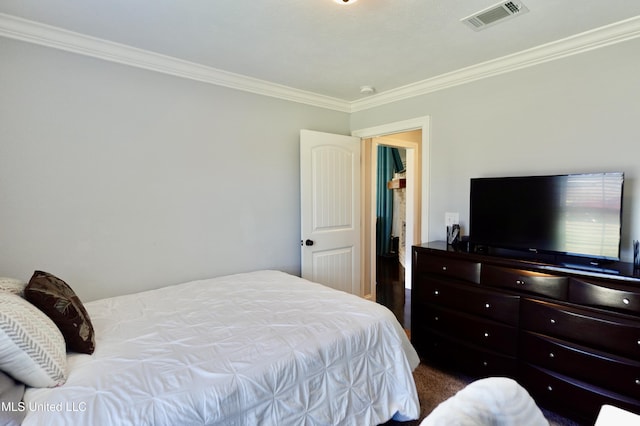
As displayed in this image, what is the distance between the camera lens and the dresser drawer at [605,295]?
67.7 inches

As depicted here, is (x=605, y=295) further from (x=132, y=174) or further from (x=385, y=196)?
(x=385, y=196)

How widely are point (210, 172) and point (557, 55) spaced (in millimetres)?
2740

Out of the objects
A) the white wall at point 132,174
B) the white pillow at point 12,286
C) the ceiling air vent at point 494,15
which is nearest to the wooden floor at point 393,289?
the white wall at point 132,174

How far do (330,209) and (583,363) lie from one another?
231 centimetres

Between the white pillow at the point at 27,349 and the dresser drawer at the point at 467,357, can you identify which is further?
the dresser drawer at the point at 467,357

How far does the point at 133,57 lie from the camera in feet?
7.90

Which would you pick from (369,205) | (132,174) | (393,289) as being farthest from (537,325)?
(132,174)

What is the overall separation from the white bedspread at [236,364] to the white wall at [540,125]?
1.52 metres

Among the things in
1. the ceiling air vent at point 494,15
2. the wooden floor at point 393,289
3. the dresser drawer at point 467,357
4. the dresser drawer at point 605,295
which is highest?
the ceiling air vent at point 494,15

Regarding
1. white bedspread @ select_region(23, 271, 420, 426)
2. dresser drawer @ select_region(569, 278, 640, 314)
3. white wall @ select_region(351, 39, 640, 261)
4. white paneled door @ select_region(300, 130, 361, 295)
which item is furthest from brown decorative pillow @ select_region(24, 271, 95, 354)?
white wall @ select_region(351, 39, 640, 261)

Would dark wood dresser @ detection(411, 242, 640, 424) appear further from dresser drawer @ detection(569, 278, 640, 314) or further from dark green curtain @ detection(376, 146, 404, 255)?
dark green curtain @ detection(376, 146, 404, 255)

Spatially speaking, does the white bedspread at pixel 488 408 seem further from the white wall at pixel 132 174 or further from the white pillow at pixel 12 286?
the white wall at pixel 132 174

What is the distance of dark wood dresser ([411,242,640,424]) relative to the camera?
5.78ft

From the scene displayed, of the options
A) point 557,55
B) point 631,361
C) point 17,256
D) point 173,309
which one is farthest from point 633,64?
point 17,256
